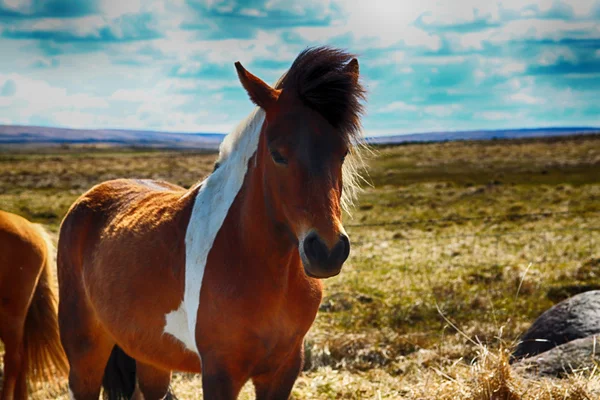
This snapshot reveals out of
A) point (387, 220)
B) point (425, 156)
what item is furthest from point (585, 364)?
point (425, 156)

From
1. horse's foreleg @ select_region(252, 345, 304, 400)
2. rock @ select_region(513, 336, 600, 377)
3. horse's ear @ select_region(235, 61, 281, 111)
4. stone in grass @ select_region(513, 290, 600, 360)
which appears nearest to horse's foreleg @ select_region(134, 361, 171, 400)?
horse's foreleg @ select_region(252, 345, 304, 400)

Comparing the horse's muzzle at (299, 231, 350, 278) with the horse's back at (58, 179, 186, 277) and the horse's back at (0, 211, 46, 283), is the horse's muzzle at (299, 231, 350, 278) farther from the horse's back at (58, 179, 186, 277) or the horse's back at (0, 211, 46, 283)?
the horse's back at (0, 211, 46, 283)

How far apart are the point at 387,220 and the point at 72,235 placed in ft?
52.0

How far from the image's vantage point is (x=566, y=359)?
464 cm

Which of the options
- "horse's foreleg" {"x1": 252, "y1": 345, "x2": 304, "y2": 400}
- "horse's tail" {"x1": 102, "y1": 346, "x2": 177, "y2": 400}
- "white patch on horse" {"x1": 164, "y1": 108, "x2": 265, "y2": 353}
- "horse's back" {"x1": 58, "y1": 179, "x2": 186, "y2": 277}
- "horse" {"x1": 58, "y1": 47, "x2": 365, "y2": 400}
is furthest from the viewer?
"horse's tail" {"x1": 102, "y1": 346, "x2": 177, "y2": 400}

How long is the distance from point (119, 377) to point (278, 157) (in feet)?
9.37

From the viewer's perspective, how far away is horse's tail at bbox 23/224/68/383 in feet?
17.7

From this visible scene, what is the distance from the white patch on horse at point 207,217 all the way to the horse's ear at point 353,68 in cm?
48

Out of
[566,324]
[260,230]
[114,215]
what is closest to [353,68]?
[260,230]

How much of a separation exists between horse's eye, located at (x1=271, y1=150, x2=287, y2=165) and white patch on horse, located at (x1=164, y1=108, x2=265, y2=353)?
33cm

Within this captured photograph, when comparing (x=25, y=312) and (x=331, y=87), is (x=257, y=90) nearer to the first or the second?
(x=331, y=87)

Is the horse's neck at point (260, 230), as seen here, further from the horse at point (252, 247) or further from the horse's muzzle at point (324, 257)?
the horse's muzzle at point (324, 257)

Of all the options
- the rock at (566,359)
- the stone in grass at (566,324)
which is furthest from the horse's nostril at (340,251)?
the stone in grass at (566,324)

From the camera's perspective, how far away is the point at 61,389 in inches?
225
